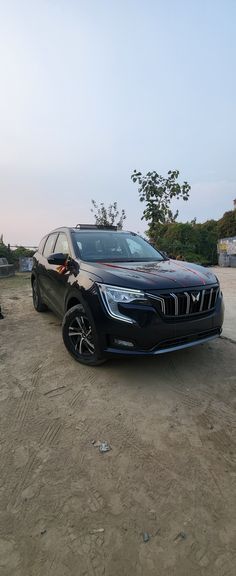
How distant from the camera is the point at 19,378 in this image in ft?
10.3

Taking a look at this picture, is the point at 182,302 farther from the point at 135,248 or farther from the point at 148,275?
the point at 135,248

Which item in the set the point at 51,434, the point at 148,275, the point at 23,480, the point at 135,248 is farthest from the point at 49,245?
the point at 23,480

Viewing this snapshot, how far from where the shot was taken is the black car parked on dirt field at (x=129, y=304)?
276cm

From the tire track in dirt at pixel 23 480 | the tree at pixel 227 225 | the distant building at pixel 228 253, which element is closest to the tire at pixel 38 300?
the tire track in dirt at pixel 23 480

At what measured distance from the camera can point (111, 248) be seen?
4051mm

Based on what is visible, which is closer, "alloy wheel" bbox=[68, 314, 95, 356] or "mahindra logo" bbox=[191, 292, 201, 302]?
"mahindra logo" bbox=[191, 292, 201, 302]

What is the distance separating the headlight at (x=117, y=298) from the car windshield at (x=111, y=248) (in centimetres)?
87

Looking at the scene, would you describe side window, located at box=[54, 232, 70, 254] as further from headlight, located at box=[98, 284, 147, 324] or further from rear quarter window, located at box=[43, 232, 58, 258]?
headlight, located at box=[98, 284, 147, 324]

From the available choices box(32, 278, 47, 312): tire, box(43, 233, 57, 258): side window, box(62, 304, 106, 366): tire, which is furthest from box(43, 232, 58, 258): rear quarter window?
box(62, 304, 106, 366): tire

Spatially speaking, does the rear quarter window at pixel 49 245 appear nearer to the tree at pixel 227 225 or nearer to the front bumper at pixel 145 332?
the front bumper at pixel 145 332

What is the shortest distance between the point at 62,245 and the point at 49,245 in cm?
83

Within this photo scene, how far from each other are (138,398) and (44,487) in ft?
3.62

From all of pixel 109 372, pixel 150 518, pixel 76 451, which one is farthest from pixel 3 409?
pixel 150 518

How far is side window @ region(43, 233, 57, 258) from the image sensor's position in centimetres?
491
